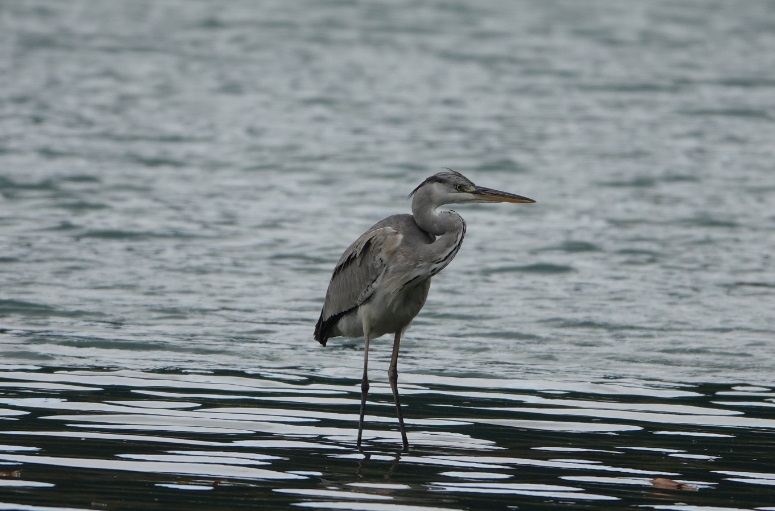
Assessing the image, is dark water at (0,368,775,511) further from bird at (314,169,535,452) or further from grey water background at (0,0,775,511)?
bird at (314,169,535,452)

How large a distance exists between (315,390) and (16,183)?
9.90 meters

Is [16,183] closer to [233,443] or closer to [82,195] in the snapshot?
[82,195]

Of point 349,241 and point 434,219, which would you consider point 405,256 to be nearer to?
point 434,219

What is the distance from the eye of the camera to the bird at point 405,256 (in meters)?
8.09

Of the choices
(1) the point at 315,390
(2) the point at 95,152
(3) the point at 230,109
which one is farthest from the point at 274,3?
(1) the point at 315,390

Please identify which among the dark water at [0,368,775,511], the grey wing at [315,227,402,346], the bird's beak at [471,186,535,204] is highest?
the bird's beak at [471,186,535,204]

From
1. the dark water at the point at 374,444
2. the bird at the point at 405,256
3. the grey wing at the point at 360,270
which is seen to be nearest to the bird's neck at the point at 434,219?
the bird at the point at 405,256

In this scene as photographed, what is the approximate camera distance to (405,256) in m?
8.13

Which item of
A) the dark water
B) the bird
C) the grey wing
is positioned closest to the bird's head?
the bird

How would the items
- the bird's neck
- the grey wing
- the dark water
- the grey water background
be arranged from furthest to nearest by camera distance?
1. the grey wing
2. the bird's neck
3. the grey water background
4. the dark water

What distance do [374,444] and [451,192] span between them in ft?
5.26

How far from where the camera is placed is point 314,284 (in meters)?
13.4

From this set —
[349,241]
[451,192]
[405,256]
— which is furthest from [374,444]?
[349,241]

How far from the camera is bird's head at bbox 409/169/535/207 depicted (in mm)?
8156
